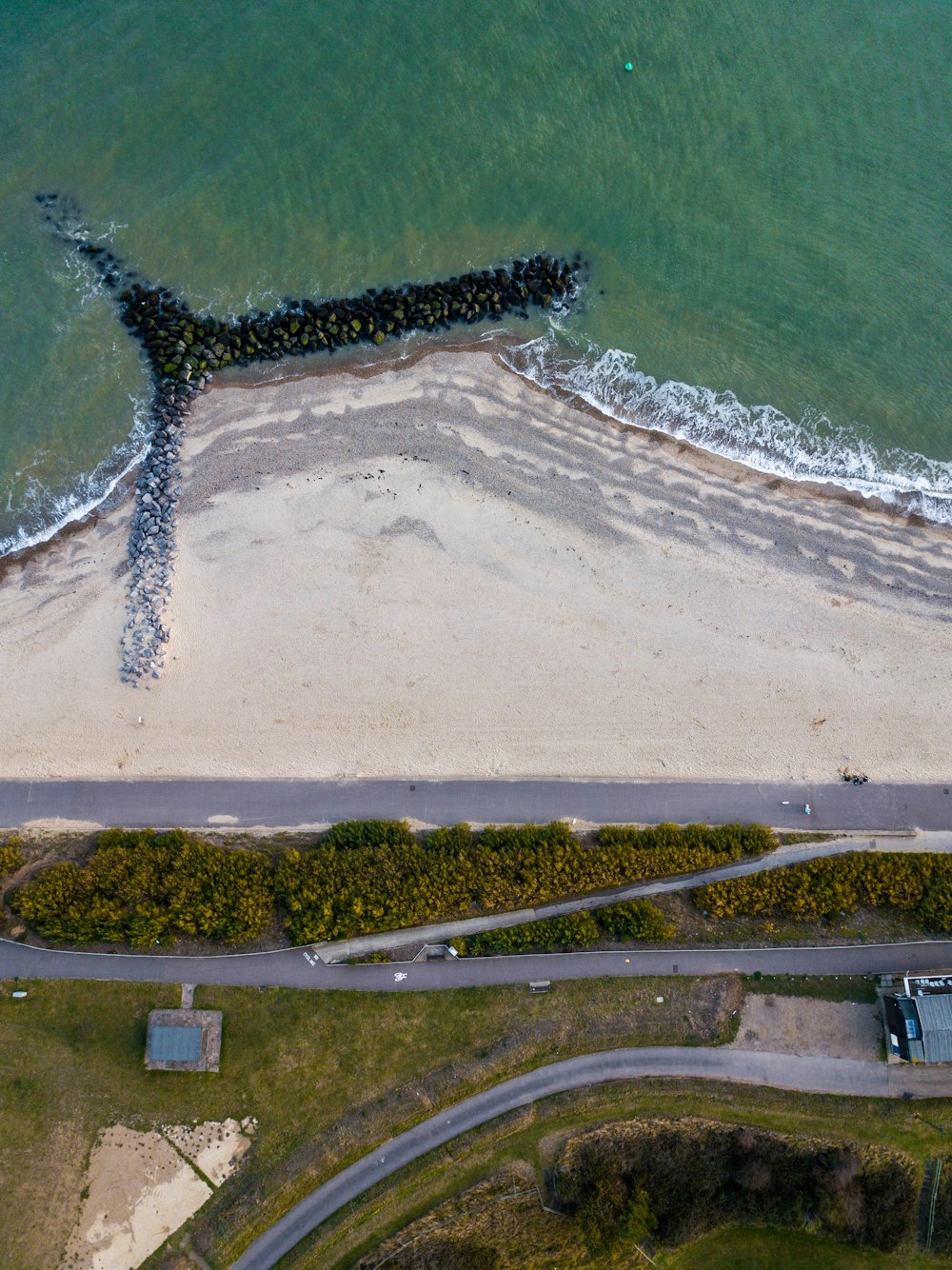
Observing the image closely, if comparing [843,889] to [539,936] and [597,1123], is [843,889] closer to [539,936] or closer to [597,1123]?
[539,936]

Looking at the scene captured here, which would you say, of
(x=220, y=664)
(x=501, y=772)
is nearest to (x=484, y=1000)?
(x=501, y=772)

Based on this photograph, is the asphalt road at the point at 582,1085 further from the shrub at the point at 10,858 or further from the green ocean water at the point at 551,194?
the green ocean water at the point at 551,194

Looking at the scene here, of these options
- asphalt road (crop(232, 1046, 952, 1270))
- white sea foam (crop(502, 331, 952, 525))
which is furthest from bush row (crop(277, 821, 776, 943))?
white sea foam (crop(502, 331, 952, 525))

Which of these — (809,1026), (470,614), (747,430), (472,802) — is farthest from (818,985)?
(747,430)

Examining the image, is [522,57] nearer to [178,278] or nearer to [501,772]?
[178,278]

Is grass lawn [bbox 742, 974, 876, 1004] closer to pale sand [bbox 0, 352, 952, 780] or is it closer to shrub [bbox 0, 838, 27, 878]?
pale sand [bbox 0, 352, 952, 780]

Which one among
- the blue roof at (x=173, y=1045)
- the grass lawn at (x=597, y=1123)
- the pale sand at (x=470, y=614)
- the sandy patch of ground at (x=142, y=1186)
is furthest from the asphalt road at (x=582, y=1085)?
the pale sand at (x=470, y=614)
